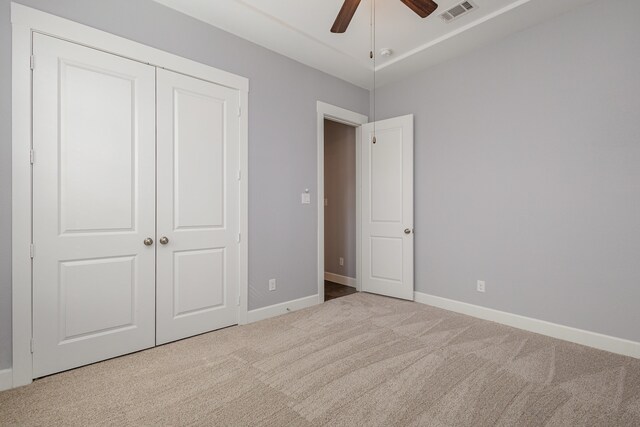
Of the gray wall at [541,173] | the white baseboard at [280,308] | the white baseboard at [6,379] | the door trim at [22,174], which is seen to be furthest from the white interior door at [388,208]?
the white baseboard at [6,379]

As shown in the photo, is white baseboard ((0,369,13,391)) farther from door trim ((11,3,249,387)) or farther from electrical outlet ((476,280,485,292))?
electrical outlet ((476,280,485,292))

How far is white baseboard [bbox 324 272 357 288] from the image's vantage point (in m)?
4.64

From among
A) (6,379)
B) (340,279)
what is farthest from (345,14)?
(340,279)

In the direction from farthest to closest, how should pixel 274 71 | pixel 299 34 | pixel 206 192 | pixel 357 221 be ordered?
pixel 357 221, pixel 274 71, pixel 299 34, pixel 206 192

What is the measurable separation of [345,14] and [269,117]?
4.34 feet

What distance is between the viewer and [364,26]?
2996 millimetres

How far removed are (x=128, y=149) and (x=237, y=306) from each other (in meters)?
1.71

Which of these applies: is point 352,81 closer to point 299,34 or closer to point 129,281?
point 299,34

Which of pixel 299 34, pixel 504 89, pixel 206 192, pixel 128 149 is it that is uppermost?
pixel 299 34

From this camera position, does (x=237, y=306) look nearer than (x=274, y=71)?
Yes

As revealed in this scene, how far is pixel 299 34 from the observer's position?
3.04 m

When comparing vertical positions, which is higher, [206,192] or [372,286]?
[206,192]

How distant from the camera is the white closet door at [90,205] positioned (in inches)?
82.8

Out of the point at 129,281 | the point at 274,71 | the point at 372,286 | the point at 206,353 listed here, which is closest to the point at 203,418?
the point at 206,353
